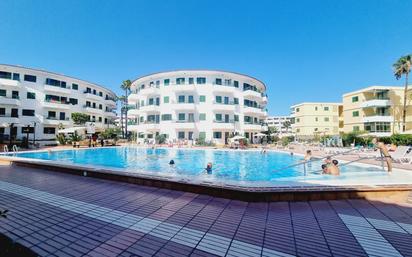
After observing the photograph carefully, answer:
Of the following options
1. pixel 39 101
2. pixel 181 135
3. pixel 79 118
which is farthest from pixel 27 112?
pixel 181 135

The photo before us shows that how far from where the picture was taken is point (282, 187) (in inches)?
229

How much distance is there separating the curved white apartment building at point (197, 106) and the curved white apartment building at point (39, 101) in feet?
40.0

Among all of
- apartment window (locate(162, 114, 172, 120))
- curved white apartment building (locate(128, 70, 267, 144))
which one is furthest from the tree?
apartment window (locate(162, 114, 172, 120))

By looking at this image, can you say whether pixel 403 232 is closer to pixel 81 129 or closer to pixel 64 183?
pixel 64 183

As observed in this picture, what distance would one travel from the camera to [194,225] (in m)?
4.18

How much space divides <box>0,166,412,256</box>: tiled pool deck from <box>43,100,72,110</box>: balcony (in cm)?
3403

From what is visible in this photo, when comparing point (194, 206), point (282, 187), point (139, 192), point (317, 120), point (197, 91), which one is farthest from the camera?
point (317, 120)

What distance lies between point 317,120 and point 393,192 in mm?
56613

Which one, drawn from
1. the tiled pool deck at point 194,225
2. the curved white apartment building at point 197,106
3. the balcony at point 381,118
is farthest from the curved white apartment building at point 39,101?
the balcony at point 381,118

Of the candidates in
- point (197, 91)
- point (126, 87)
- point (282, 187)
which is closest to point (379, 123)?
point (197, 91)

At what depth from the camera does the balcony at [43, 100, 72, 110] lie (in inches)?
1307

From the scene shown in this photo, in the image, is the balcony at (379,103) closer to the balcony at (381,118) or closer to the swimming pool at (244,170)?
the balcony at (381,118)

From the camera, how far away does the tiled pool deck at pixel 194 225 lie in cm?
332

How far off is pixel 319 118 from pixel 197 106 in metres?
40.1
